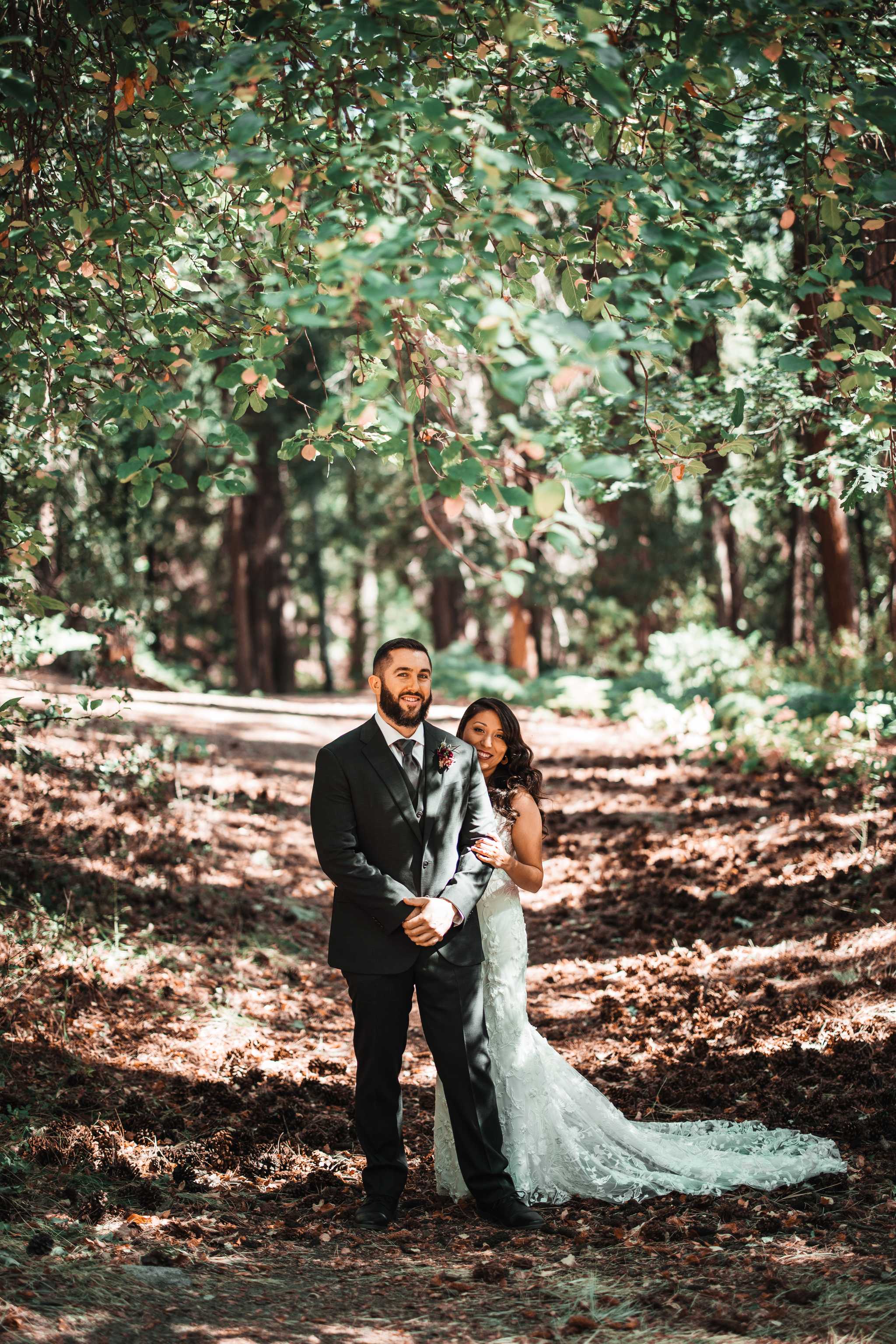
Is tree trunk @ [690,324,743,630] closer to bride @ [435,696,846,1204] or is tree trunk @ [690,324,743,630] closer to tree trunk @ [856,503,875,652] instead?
tree trunk @ [856,503,875,652]

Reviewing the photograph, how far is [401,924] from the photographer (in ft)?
Result: 13.6

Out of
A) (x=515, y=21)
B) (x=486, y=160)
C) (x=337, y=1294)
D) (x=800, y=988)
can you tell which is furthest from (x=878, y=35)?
(x=337, y=1294)

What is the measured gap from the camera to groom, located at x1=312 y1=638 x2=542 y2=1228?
13.6 feet

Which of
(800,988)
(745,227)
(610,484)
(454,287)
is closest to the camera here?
(454,287)

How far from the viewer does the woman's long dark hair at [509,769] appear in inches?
185

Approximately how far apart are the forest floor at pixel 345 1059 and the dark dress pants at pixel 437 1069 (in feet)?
0.67

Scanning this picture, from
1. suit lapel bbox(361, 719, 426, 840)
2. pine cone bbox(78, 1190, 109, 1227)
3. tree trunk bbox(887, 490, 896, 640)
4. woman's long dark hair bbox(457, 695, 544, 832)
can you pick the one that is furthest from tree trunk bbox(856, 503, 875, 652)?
pine cone bbox(78, 1190, 109, 1227)

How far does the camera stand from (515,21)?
2918 millimetres

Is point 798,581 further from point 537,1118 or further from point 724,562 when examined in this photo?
point 537,1118

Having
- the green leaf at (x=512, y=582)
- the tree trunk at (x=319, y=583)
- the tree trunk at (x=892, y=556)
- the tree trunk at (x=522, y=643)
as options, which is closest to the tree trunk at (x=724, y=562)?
the tree trunk at (x=522, y=643)

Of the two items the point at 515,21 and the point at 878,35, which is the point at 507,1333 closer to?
Result: the point at 515,21

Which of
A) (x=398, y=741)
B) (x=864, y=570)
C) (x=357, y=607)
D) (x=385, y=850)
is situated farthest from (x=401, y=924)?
(x=357, y=607)

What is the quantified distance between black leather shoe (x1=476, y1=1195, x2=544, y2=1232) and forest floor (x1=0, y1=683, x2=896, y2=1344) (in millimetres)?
86

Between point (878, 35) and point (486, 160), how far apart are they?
2.95 m
